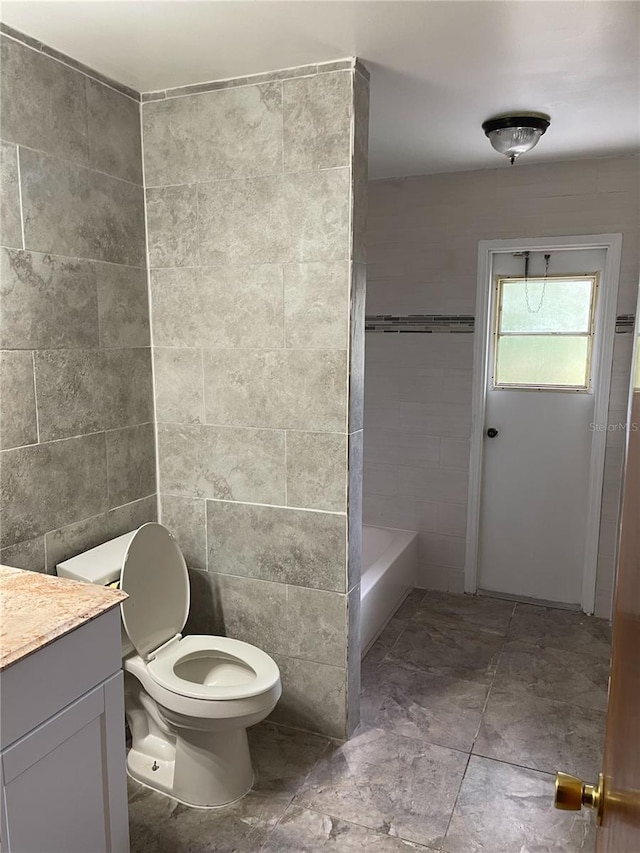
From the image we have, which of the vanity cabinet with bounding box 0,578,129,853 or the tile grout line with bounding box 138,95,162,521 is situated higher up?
the tile grout line with bounding box 138,95,162,521

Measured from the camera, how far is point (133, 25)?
5.96 feet

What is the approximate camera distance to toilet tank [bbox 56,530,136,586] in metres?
2.05

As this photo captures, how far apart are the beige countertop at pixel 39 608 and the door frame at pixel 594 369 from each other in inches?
96.3

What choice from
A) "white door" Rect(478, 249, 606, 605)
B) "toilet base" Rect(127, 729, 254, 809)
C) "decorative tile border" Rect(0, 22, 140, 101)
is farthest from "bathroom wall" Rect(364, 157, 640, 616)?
"toilet base" Rect(127, 729, 254, 809)

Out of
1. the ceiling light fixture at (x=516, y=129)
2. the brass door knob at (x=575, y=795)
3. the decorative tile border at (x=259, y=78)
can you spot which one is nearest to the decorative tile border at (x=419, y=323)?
the ceiling light fixture at (x=516, y=129)

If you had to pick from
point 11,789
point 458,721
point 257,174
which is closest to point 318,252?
point 257,174

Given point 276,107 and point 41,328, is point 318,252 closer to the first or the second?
point 276,107

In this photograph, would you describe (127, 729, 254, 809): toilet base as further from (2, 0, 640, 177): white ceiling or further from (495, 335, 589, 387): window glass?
(495, 335, 589, 387): window glass

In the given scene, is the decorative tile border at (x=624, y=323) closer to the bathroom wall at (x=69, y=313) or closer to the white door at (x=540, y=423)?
the white door at (x=540, y=423)

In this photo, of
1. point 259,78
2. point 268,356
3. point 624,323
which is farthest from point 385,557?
point 259,78

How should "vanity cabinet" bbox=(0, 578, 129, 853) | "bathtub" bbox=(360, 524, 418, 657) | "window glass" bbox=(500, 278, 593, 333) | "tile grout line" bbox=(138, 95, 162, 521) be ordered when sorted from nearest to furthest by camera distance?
"vanity cabinet" bbox=(0, 578, 129, 853) → "tile grout line" bbox=(138, 95, 162, 521) → "bathtub" bbox=(360, 524, 418, 657) → "window glass" bbox=(500, 278, 593, 333)

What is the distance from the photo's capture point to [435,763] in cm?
231

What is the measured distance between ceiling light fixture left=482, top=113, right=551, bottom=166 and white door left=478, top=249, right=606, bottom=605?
86cm

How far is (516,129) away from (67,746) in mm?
2635
